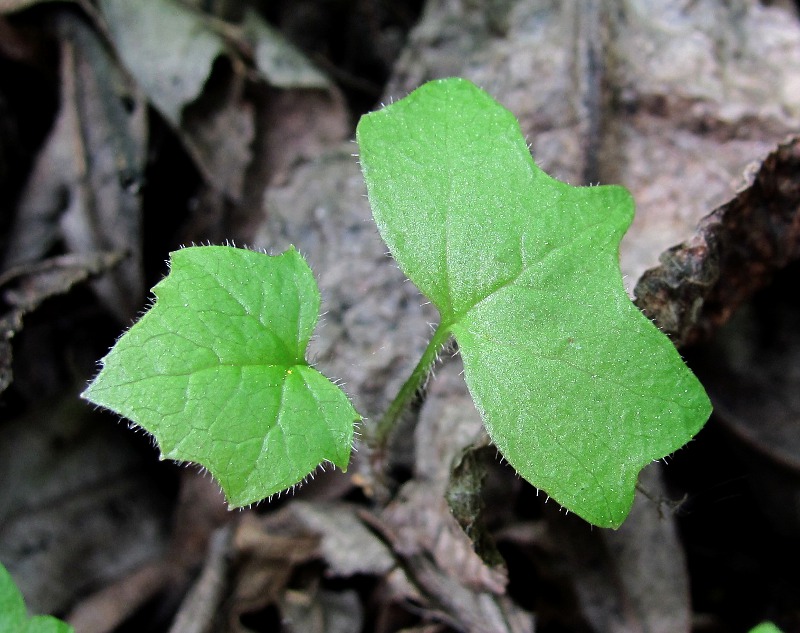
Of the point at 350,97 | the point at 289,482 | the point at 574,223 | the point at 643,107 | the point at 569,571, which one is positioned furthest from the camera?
the point at 350,97

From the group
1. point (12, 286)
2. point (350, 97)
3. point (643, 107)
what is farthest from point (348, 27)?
point (12, 286)

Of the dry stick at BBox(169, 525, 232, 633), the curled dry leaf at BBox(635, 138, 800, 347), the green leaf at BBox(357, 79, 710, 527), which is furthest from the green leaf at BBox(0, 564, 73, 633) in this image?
the curled dry leaf at BBox(635, 138, 800, 347)

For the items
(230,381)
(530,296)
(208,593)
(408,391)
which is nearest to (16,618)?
(208,593)

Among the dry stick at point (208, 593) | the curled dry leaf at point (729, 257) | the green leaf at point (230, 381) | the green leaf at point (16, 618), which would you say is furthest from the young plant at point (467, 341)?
the dry stick at point (208, 593)

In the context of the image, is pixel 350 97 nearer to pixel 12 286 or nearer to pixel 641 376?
pixel 12 286

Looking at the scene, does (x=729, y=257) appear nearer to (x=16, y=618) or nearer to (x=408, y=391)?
(x=408, y=391)

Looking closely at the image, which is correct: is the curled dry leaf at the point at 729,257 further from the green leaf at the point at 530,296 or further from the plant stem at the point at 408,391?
the plant stem at the point at 408,391

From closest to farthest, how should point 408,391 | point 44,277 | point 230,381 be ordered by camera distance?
point 230,381
point 408,391
point 44,277
